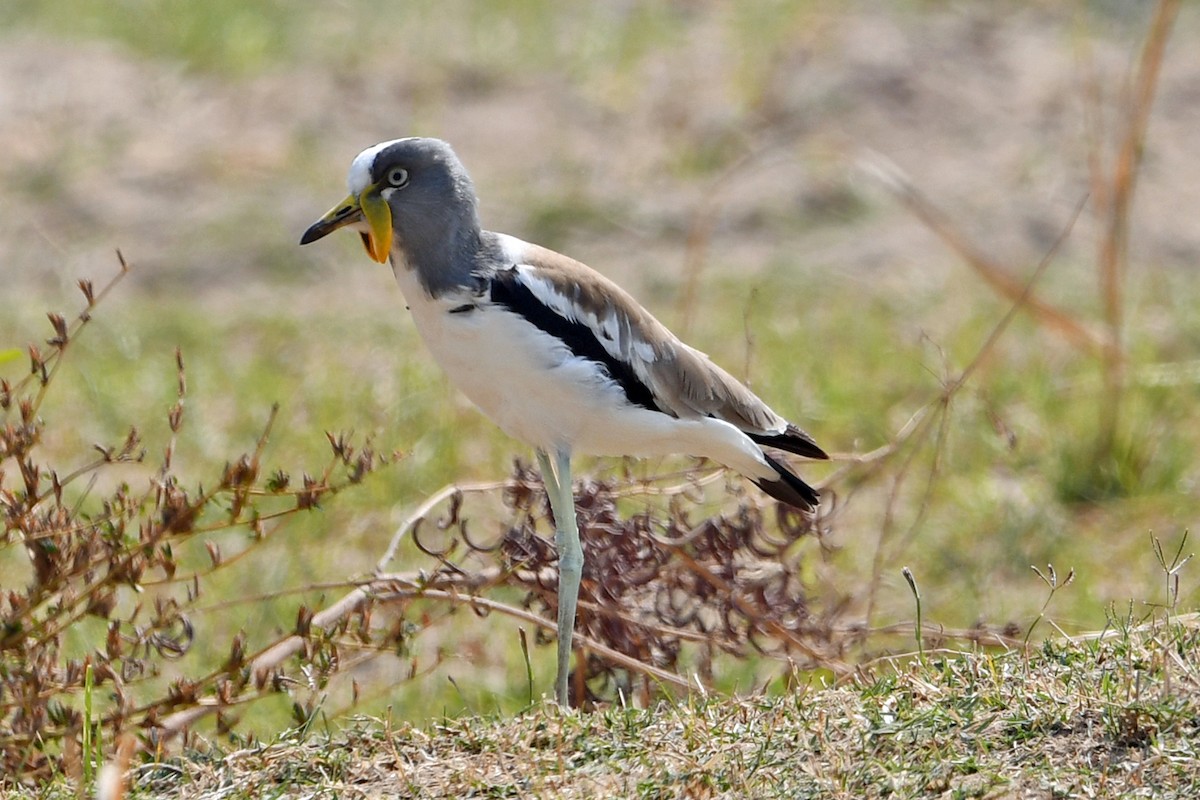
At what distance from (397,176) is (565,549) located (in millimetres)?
1042

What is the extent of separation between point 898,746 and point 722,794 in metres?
0.40

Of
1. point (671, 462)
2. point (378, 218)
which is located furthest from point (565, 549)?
point (671, 462)

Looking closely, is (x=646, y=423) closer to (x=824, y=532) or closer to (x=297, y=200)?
(x=824, y=532)

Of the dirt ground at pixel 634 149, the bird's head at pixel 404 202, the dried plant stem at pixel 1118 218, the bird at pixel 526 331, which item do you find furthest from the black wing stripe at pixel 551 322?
the dirt ground at pixel 634 149

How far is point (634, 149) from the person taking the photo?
10336 millimetres

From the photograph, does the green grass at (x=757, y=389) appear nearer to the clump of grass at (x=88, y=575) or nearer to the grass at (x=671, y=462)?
the grass at (x=671, y=462)

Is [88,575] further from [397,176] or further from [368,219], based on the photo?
[397,176]

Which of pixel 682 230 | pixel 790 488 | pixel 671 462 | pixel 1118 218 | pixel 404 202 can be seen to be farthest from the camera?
pixel 682 230

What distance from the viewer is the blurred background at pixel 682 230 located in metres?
6.99

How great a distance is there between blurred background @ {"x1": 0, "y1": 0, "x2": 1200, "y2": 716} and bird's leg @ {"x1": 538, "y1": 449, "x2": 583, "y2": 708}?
1.58 m

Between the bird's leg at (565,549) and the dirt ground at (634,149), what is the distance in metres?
4.63

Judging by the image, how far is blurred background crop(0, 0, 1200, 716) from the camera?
699cm

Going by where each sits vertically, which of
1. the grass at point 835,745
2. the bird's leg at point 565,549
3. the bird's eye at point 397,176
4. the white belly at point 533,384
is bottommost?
the grass at point 835,745

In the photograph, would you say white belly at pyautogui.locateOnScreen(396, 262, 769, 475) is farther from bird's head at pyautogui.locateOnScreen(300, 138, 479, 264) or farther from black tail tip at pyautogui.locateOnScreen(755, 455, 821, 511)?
black tail tip at pyautogui.locateOnScreen(755, 455, 821, 511)
